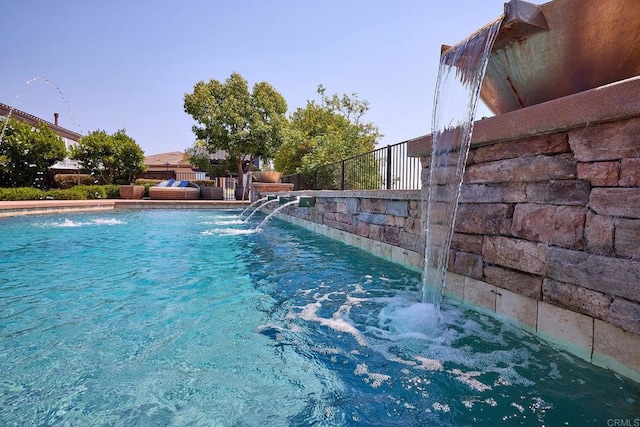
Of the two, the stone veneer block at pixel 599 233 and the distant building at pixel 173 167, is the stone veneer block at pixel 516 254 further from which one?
the distant building at pixel 173 167

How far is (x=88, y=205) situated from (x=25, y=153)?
6.82m

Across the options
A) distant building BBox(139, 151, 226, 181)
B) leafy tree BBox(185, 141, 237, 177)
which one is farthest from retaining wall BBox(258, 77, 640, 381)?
distant building BBox(139, 151, 226, 181)

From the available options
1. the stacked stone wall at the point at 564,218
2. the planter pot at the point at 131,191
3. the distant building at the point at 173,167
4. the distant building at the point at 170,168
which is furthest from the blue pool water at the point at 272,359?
the distant building at the point at 170,168

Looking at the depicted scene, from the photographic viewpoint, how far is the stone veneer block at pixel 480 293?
9.40 ft

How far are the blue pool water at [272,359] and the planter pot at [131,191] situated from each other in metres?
15.9

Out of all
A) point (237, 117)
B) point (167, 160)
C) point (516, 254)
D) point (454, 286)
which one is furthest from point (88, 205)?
point (167, 160)

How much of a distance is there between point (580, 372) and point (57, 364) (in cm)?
319

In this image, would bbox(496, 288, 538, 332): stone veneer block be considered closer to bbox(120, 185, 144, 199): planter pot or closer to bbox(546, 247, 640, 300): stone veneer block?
bbox(546, 247, 640, 300): stone veneer block

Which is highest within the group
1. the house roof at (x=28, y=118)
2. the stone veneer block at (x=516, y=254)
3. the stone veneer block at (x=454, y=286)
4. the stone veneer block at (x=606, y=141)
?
the house roof at (x=28, y=118)

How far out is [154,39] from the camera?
10.9 meters

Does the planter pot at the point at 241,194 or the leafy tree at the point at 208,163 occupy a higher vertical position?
the leafy tree at the point at 208,163

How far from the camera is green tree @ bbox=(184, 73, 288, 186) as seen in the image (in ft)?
70.6

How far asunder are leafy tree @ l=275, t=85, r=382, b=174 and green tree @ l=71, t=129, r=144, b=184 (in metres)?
9.52

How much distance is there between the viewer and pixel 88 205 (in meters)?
14.6
